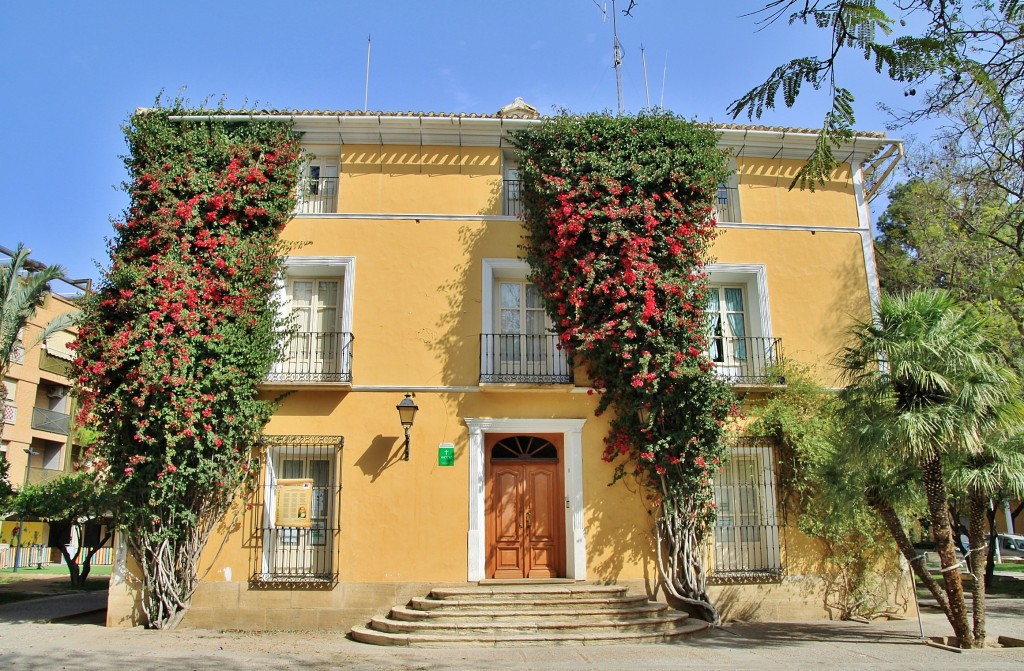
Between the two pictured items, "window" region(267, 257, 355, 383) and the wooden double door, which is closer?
the wooden double door

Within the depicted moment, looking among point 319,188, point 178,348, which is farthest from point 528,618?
point 319,188

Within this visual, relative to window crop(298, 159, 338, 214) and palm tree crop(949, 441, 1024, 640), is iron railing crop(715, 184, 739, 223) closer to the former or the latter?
palm tree crop(949, 441, 1024, 640)

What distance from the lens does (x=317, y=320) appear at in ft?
43.1

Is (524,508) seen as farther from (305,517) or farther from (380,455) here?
(305,517)

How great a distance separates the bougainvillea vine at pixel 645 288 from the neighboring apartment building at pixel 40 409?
2375 centimetres

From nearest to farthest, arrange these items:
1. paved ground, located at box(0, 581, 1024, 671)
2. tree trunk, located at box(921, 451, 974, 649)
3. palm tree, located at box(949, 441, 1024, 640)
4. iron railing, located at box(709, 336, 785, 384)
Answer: paved ground, located at box(0, 581, 1024, 671) < palm tree, located at box(949, 441, 1024, 640) < tree trunk, located at box(921, 451, 974, 649) < iron railing, located at box(709, 336, 785, 384)

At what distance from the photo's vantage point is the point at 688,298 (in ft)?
39.7

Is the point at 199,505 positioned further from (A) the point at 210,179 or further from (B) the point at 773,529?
(B) the point at 773,529

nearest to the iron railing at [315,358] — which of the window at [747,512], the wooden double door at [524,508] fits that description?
the wooden double door at [524,508]

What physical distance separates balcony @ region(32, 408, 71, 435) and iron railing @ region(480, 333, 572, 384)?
2551 cm

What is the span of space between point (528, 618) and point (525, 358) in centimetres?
420

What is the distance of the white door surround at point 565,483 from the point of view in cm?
1178

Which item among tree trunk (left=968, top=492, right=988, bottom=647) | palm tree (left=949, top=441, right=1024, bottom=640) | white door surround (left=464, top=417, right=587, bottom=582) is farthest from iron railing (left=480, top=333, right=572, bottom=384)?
tree trunk (left=968, top=492, right=988, bottom=647)

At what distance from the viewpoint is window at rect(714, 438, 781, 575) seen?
40.4 feet
